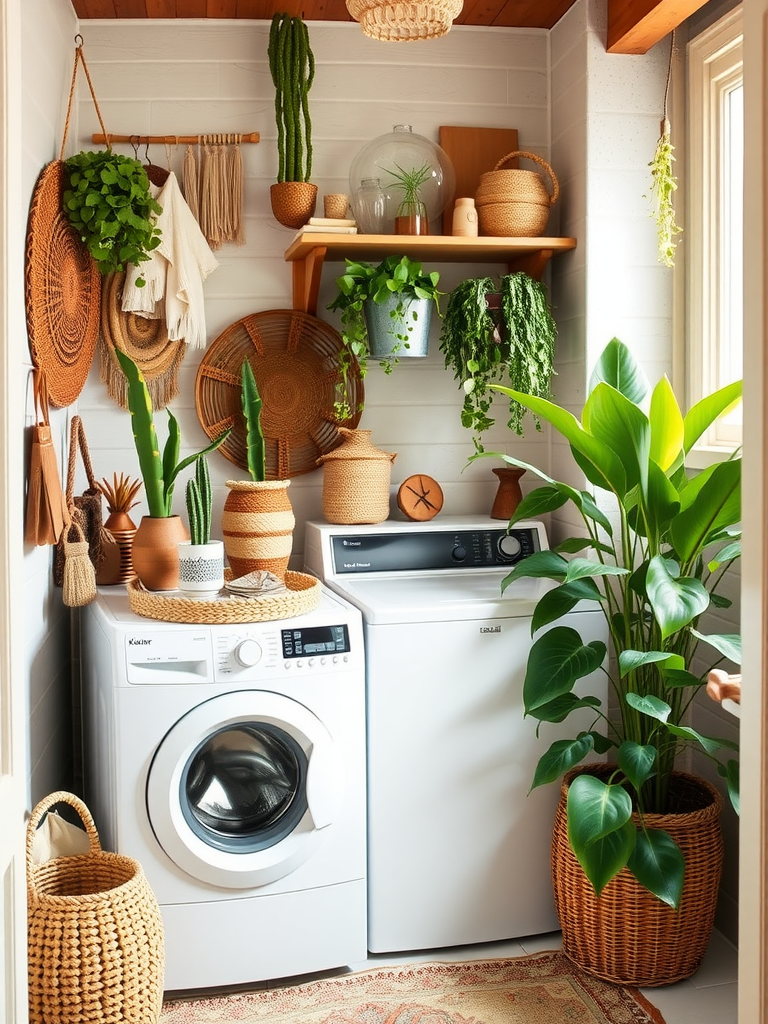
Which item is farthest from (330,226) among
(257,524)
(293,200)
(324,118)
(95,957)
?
(95,957)

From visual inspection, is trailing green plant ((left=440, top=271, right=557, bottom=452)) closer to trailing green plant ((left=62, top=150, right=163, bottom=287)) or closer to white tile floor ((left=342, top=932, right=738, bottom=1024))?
trailing green plant ((left=62, top=150, right=163, bottom=287))

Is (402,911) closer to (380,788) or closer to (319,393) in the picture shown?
(380,788)

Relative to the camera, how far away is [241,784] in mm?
2385

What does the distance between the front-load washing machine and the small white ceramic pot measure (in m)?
0.13

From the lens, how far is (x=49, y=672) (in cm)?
271

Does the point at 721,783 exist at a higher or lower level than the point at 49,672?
lower

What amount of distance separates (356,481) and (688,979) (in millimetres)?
1546

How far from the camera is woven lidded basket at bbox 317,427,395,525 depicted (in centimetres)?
295

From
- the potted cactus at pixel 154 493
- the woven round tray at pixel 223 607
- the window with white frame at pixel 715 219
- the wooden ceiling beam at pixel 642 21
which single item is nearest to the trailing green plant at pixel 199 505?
the potted cactus at pixel 154 493

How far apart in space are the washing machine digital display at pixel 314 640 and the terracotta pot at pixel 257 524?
262 millimetres

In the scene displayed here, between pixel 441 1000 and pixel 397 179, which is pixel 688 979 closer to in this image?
pixel 441 1000
